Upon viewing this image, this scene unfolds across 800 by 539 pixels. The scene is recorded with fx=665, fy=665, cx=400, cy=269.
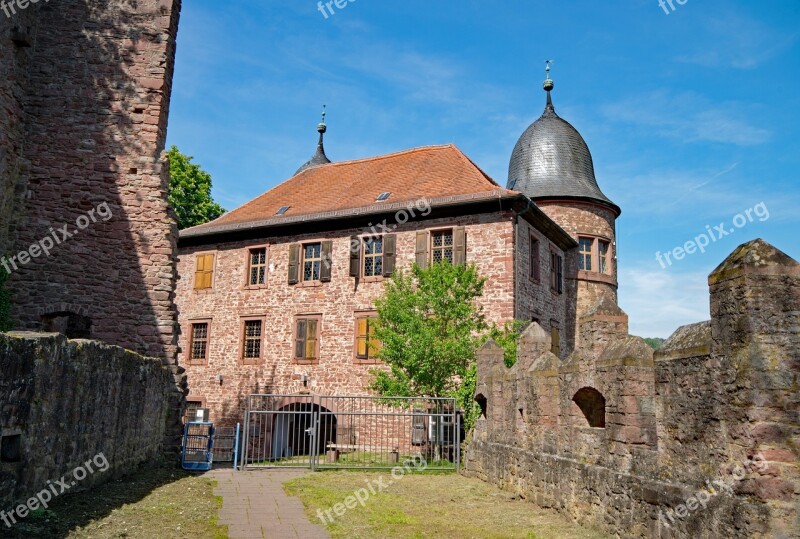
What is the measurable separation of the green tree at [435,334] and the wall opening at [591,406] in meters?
7.08

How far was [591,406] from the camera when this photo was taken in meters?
8.07

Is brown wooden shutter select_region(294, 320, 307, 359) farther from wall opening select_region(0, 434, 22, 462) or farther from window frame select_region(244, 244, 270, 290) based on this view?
wall opening select_region(0, 434, 22, 462)

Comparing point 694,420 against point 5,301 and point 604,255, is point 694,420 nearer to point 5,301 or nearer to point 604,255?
point 5,301

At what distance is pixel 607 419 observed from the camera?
6.89 metres

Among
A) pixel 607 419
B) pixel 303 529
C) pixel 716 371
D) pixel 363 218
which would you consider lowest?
pixel 303 529

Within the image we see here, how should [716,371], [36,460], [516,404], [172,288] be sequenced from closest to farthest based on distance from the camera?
[716,371] → [36,460] → [516,404] → [172,288]

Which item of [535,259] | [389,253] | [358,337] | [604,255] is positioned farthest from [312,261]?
[604,255]

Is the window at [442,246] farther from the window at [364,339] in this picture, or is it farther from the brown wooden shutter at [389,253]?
the window at [364,339]

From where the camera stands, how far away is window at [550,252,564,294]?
834 inches

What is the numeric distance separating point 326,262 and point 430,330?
19.7 feet

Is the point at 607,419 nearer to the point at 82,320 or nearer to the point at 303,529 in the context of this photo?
the point at 303,529

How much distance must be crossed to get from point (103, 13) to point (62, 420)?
1000cm

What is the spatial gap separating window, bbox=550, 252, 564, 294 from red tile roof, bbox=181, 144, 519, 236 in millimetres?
3446

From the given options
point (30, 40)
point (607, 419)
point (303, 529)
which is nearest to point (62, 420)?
point (303, 529)
